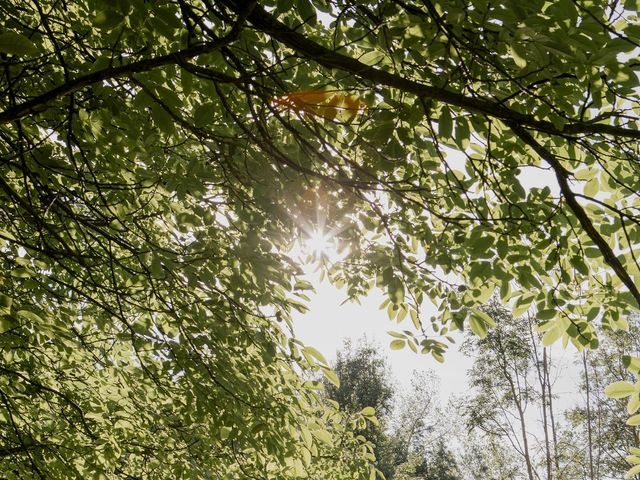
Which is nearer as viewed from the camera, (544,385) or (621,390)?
(621,390)

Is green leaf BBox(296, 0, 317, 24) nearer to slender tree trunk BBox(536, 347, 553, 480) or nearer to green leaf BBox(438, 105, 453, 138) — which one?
green leaf BBox(438, 105, 453, 138)

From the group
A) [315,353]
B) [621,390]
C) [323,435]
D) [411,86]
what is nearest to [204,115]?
[411,86]

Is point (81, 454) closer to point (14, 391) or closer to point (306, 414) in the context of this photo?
point (14, 391)

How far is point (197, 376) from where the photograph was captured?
10.0 ft

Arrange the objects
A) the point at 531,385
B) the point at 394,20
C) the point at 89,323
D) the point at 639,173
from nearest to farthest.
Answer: the point at 394,20, the point at 639,173, the point at 89,323, the point at 531,385

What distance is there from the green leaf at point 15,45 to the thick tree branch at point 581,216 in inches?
57.1

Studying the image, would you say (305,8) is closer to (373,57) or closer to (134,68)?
(373,57)

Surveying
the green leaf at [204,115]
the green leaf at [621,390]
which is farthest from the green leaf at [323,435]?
the green leaf at [204,115]

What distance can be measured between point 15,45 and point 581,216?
6.37 feet

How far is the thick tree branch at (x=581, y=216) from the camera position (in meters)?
1.61

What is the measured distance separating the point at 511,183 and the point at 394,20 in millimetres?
1358

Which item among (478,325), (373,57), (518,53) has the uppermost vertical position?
(373,57)

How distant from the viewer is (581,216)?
72.3 inches

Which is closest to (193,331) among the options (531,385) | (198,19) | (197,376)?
(197,376)
